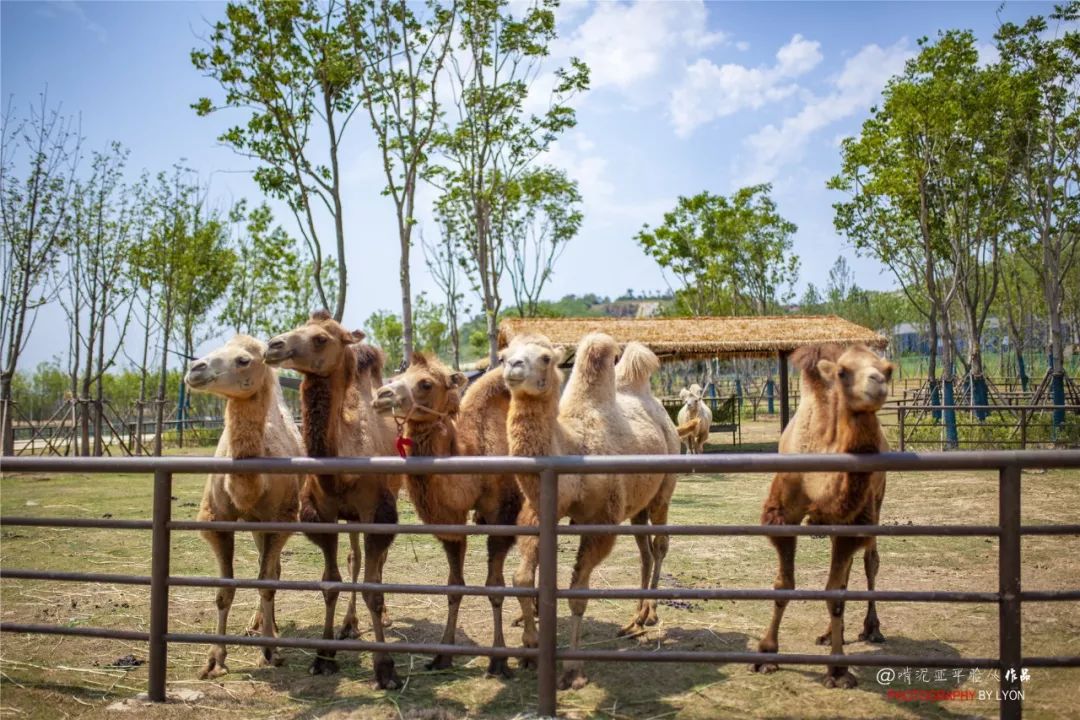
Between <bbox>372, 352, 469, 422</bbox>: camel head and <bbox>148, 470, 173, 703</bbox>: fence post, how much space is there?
1.17 metres

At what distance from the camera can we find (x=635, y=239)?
34344 mm

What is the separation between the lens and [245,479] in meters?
4.56

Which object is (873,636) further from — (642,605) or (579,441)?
(579,441)

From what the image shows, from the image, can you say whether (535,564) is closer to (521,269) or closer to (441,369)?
(441,369)

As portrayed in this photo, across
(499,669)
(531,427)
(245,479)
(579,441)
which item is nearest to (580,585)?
(499,669)

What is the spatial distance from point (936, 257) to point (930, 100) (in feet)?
25.1

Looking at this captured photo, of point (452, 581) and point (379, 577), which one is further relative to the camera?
point (452, 581)

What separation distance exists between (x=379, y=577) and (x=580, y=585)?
119cm

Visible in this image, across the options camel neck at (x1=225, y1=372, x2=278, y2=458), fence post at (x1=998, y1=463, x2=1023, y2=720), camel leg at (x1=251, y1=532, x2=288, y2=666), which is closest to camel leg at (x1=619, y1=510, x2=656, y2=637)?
camel leg at (x1=251, y1=532, x2=288, y2=666)

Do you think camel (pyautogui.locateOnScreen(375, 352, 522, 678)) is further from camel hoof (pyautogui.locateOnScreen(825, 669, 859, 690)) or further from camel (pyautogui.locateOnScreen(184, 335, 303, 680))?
camel hoof (pyautogui.locateOnScreen(825, 669, 859, 690))

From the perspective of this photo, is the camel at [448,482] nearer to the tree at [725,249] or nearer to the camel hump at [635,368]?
the camel hump at [635,368]

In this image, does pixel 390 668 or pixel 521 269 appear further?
pixel 521 269

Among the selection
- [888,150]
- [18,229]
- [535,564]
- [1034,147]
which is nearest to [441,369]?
[535,564]

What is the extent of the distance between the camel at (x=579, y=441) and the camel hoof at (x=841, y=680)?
129cm
